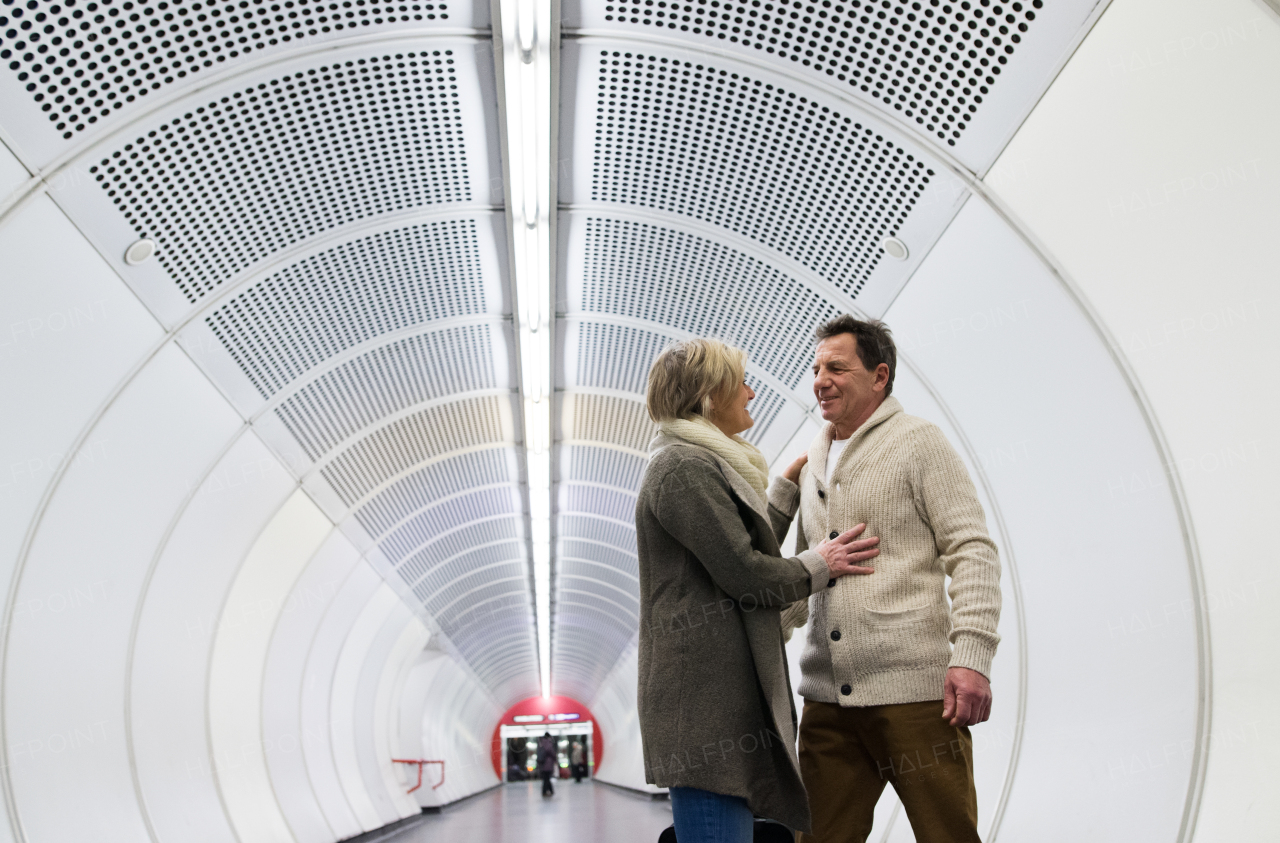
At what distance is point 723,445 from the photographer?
9.13 ft

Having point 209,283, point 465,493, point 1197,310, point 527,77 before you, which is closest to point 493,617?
point 465,493

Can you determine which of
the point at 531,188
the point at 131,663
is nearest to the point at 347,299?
the point at 531,188

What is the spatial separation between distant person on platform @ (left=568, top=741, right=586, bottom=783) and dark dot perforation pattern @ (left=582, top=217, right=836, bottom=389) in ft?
133

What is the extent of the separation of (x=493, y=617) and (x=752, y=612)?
20.3 meters

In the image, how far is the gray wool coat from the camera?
2.47 m

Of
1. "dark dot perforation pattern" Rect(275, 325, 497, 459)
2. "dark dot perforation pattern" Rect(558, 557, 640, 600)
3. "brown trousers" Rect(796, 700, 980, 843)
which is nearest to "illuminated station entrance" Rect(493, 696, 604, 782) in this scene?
"dark dot perforation pattern" Rect(558, 557, 640, 600)

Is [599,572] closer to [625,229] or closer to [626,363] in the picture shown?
[626,363]

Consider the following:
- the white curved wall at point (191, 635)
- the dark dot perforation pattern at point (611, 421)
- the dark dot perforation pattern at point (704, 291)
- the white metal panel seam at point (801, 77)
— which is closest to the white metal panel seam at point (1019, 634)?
the dark dot perforation pattern at point (704, 291)

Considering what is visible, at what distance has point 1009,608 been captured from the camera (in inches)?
231

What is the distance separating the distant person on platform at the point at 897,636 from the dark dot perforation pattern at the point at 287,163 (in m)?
3.92

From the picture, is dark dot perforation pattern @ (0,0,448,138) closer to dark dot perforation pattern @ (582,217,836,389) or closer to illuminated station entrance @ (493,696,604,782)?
dark dot perforation pattern @ (582,217,836,389)

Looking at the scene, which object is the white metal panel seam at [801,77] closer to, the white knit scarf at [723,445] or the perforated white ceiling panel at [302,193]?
the perforated white ceiling panel at [302,193]

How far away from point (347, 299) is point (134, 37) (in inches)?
124

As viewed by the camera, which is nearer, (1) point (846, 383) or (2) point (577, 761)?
(1) point (846, 383)
